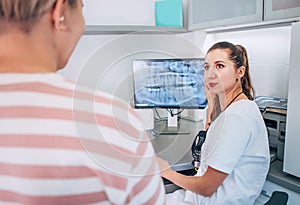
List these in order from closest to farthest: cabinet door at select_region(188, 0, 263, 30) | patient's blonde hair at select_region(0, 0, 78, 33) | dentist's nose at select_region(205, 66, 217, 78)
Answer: patient's blonde hair at select_region(0, 0, 78, 33) < dentist's nose at select_region(205, 66, 217, 78) < cabinet door at select_region(188, 0, 263, 30)

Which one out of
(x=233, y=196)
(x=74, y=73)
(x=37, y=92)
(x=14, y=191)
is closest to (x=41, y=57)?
(x=37, y=92)

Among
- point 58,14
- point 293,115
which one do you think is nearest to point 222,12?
point 293,115

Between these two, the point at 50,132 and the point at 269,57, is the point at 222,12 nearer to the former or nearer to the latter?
the point at 269,57

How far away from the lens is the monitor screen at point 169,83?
1818mm

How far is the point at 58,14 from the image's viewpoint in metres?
0.49

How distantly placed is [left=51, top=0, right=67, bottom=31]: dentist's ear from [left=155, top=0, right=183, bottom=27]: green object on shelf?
160 cm

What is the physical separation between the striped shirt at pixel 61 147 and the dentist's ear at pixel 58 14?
3.5 inches

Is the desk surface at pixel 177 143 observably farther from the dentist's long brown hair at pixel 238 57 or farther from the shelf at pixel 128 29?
the shelf at pixel 128 29

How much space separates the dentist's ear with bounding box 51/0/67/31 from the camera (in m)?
0.49

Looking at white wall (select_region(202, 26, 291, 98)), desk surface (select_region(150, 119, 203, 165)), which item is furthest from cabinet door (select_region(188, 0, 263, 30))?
desk surface (select_region(150, 119, 203, 165))

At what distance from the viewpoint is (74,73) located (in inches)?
76.1

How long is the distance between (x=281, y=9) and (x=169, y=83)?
76 cm

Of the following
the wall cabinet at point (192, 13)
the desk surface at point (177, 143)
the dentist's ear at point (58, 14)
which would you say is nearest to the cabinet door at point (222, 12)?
Result: the wall cabinet at point (192, 13)

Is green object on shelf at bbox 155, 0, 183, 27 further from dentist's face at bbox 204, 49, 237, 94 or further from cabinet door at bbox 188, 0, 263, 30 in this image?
dentist's face at bbox 204, 49, 237, 94
